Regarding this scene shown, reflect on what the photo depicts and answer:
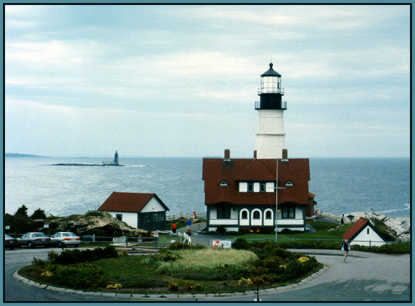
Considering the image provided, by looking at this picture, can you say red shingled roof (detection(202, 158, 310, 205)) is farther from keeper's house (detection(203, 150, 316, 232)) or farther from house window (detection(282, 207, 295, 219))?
house window (detection(282, 207, 295, 219))

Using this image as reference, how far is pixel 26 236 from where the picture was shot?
135 feet

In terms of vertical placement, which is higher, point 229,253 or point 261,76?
point 261,76

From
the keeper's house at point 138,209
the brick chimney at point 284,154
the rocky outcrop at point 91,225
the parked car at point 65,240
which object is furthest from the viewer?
the brick chimney at point 284,154

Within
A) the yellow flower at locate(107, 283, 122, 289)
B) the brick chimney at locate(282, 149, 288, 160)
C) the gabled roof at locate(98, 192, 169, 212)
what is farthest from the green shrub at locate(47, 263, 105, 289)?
the brick chimney at locate(282, 149, 288, 160)

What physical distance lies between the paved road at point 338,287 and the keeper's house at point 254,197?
61.4 feet

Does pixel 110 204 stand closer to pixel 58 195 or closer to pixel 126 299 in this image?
pixel 126 299

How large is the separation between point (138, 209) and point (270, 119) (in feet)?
55.0

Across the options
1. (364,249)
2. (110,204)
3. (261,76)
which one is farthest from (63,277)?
(261,76)

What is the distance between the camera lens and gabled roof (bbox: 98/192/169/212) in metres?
52.0

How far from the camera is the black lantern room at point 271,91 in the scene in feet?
197

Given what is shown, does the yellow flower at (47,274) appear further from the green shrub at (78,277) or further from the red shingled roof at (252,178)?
the red shingled roof at (252,178)

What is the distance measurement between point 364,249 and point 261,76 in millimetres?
26603

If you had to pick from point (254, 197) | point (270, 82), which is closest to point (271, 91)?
point (270, 82)

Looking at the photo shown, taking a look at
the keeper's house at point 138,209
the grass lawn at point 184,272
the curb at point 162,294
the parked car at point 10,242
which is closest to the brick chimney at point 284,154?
the keeper's house at point 138,209
